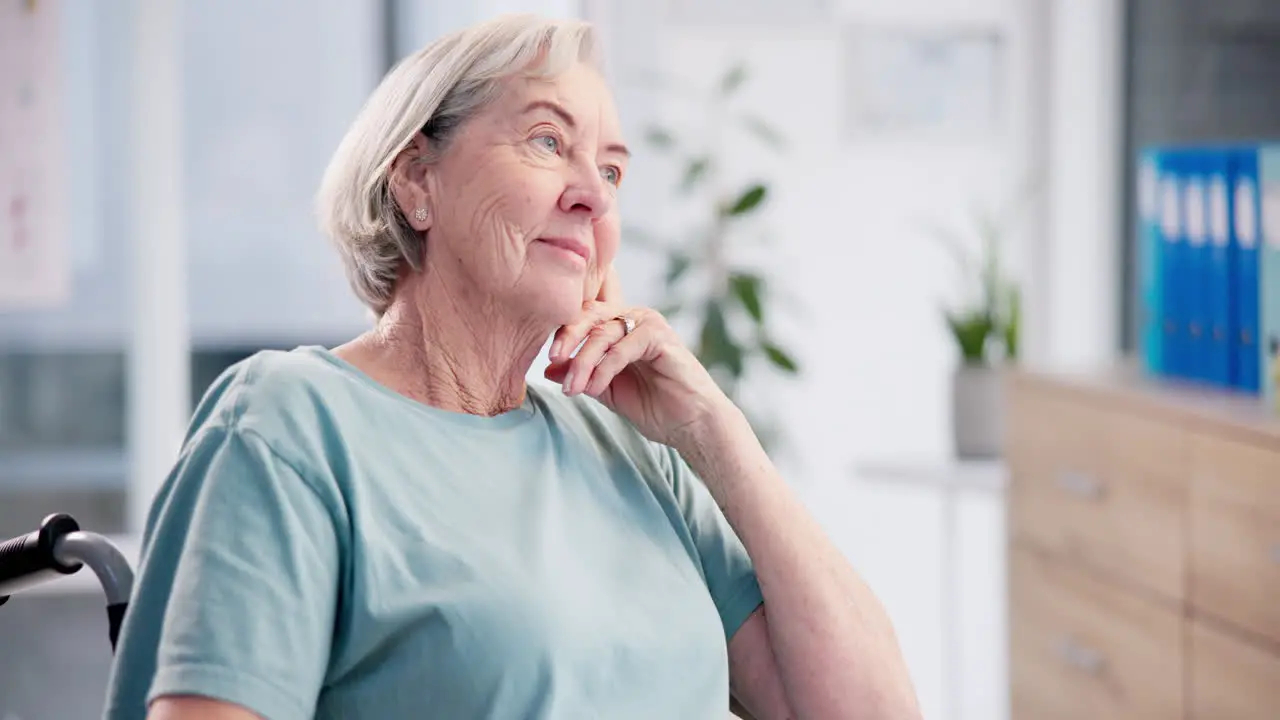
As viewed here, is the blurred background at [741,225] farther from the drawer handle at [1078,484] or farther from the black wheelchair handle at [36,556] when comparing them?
the black wheelchair handle at [36,556]

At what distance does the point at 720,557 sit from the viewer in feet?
4.70

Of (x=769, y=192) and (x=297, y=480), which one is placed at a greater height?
(x=769, y=192)

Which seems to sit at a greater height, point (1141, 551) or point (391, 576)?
point (391, 576)

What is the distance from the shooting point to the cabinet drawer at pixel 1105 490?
2.26 m

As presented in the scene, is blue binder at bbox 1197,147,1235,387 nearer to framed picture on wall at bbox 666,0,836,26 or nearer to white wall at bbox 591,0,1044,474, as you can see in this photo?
white wall at bbox 591,0,1044,474

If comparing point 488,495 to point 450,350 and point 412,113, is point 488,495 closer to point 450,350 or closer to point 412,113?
point 450,350

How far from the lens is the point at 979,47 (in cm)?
375

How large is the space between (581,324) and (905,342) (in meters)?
2.49

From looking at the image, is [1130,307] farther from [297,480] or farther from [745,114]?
[297,480]

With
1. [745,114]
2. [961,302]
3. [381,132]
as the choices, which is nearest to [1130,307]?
[961,302]

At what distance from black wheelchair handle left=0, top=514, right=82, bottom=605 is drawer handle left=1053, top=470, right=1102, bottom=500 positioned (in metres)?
1.81

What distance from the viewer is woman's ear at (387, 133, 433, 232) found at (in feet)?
4.39

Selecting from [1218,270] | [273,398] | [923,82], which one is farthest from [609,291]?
[923,82]

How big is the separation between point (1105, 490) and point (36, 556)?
1.83 metres
